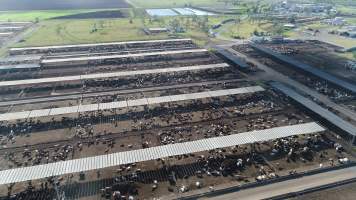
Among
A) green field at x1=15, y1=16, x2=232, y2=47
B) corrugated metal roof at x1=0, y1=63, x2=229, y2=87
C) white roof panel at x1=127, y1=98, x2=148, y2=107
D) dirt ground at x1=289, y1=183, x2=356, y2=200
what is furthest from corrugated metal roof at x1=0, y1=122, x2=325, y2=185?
green field at x1=15, y1=16, x2=232, y2=47

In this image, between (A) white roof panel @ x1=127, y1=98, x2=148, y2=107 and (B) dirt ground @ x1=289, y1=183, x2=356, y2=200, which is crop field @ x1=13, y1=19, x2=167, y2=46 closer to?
(A) white roof panel @ x1=127, y1=98, x2=148, y2=107

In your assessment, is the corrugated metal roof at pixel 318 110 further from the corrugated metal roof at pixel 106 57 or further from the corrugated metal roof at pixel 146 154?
the corrugated metal roof at pixel 106 57

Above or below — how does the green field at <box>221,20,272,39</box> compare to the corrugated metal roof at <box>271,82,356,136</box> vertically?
above

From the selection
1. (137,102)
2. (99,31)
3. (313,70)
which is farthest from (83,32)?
(313,70)

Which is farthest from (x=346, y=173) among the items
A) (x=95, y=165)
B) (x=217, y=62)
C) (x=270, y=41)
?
(x=270, y=41)

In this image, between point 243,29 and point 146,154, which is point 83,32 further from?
point 146,154

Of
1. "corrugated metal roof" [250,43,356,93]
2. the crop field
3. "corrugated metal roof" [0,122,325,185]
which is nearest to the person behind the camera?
"corrugated metal roof" [0,122,325,185]

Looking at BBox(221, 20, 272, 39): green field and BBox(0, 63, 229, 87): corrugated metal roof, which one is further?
BBox(221, 20, 272, 39): green field
